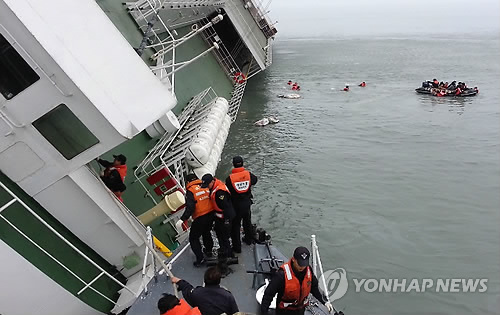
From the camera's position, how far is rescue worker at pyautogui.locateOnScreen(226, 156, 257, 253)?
7.47 m

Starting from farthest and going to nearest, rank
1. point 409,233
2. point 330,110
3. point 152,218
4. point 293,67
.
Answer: point 293,67
point 330,110
point 409,233
point 152,218

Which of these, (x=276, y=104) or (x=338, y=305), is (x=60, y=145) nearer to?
(x=338, y=305)

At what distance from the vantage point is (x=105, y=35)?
670 centimetres

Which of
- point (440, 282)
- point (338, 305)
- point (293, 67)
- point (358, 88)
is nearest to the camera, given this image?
point (338, 305)

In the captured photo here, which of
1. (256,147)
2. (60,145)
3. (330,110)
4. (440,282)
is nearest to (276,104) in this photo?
(330,110)

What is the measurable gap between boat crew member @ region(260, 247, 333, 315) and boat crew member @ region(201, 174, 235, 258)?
164cm

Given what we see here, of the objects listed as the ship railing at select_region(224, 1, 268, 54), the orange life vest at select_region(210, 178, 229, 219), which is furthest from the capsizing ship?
the ship railing at select_region(224, 1, 268, 54)

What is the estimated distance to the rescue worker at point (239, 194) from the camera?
747cm

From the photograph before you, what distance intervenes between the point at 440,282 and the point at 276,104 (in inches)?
932

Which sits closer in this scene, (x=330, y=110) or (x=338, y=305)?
(x=338, y=305)

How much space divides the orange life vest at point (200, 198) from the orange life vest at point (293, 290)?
1888 mm

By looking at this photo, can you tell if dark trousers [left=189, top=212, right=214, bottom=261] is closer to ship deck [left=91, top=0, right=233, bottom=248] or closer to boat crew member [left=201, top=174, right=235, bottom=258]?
boat crew member [left=201, top=174, right=235, bottom=258]

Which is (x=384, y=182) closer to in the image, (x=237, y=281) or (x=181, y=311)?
(x=237, y=281)

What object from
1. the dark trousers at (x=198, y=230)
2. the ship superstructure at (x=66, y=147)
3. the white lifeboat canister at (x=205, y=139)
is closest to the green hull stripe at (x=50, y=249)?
the ship superstructure at (x=66, y=147)
